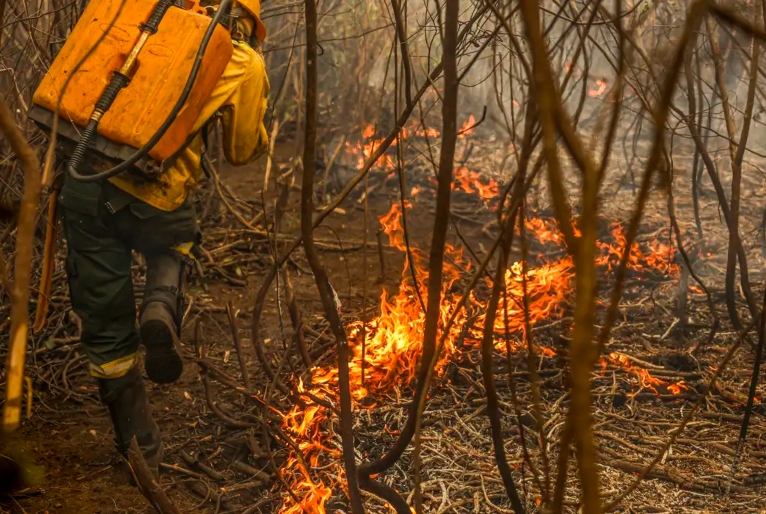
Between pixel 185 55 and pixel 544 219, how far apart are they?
157 inches

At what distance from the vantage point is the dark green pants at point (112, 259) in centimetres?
274

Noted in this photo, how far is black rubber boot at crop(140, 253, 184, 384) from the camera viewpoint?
9.18 feet

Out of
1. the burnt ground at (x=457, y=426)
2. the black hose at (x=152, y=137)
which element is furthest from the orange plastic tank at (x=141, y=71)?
the burnt ground at (x=457, y=426)

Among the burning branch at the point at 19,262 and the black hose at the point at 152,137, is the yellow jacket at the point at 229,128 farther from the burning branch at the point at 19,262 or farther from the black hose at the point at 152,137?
the burning branch at the point at 19,262

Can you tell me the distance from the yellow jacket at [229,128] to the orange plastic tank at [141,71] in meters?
0.15

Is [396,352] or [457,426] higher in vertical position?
[396,352]

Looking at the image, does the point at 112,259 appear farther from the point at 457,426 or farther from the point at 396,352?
the point at 457,426

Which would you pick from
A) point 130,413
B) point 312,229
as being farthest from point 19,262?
point 130,413

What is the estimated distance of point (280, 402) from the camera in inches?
130

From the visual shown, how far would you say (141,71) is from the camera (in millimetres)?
2520

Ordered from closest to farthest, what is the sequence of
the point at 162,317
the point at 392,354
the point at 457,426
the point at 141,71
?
the point at 141,71, the point at 162,317, the point at 457,426, the point at 392,354

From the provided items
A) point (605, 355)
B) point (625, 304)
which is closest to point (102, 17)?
point (605, 355)

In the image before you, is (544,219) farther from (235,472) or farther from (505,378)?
(235,472)

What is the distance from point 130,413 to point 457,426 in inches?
53.7
